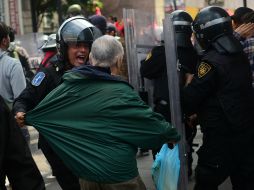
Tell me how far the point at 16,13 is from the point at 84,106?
17800 mm

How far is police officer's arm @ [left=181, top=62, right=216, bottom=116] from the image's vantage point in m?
3.72

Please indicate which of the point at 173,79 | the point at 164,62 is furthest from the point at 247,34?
the point at 173,79

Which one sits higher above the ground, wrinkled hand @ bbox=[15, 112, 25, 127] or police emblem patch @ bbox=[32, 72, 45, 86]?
police emblem patch @ bbox=[32, 72, 45, 86]

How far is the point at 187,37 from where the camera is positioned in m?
4.57

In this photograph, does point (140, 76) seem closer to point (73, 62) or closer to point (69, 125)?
point (73, 62)

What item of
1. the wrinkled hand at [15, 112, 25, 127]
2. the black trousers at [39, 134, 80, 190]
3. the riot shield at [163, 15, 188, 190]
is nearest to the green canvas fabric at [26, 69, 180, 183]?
the wrinkled hand at [15, 112, 25, 127]

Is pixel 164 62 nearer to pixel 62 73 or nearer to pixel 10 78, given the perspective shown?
pixel 62 73

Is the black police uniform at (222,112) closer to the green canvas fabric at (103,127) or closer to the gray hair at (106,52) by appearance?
the green canvas fabric at (103,127)

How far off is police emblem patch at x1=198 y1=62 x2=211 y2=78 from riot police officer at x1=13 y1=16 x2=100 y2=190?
846 mm

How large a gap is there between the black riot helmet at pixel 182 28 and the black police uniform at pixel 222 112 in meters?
0.70

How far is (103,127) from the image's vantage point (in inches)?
116

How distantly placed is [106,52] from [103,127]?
17.8 inches

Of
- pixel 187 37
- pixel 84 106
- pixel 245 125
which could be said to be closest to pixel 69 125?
pixel 84 106

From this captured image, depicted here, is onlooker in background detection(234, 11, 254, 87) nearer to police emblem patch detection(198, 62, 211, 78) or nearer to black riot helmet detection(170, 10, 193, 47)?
black riot helmet detection(170, 10, 193, 47)
